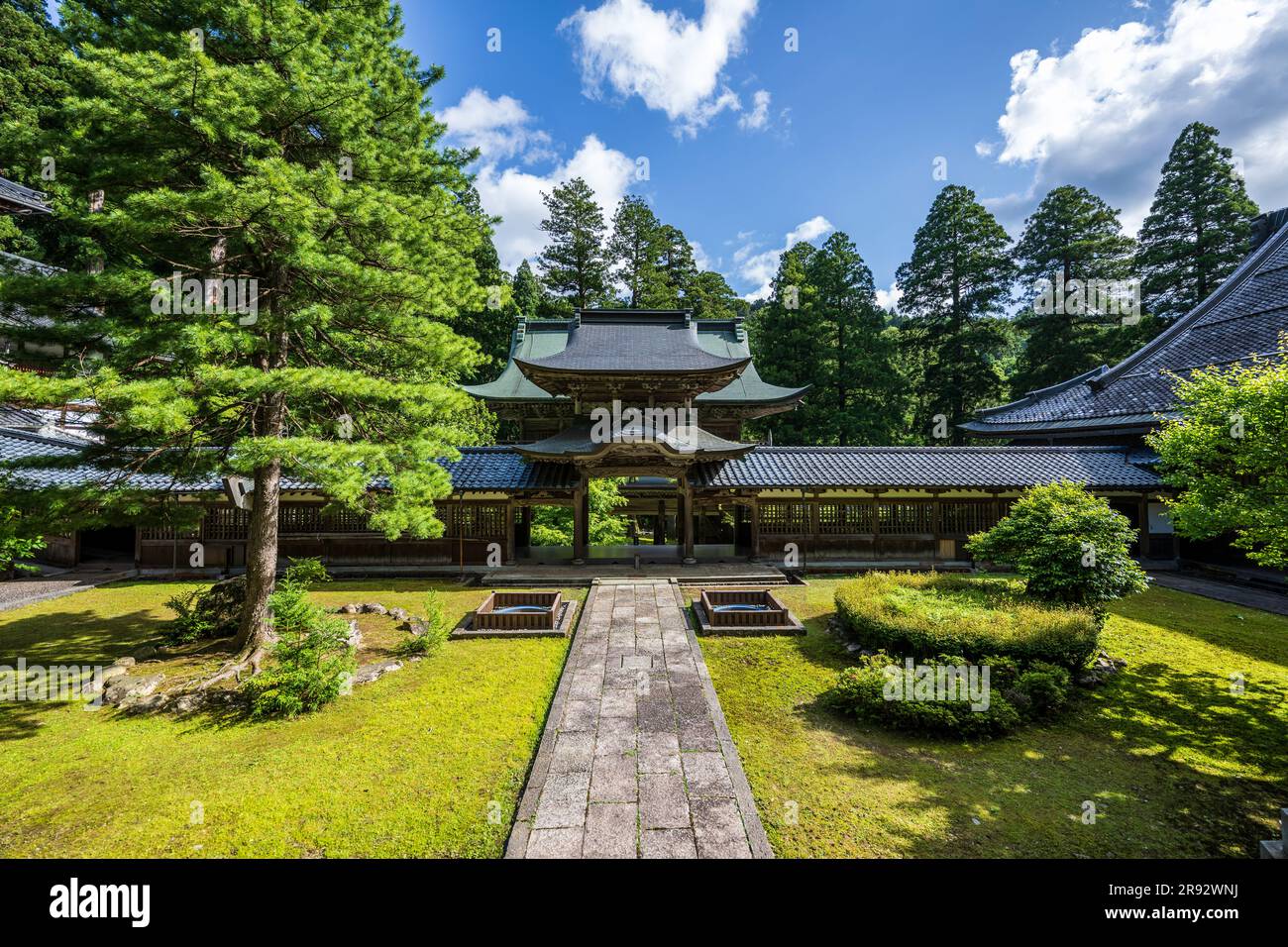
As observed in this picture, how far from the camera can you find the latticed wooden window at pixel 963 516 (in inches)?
672

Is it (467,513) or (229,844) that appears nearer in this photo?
(229,844)

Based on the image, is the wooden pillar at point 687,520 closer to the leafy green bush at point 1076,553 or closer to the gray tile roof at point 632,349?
the gray tile roof at point 632,349

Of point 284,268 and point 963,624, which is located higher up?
point 284,268

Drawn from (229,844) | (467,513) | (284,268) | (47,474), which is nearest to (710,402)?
(467,513)

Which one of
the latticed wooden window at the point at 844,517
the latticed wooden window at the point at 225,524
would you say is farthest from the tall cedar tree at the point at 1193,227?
the latticed wooden window at the point at 225,524

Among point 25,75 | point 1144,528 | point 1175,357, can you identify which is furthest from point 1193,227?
point 25,75

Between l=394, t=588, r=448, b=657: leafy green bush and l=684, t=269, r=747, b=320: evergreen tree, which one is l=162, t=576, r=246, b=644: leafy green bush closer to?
l=394, t=588, r=448, b=657: leafy green bush

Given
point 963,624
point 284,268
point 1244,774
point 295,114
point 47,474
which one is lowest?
point 1244,774

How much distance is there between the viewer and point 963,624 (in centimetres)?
835

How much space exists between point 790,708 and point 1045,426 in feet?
68.0

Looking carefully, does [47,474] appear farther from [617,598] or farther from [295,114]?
[617,598]

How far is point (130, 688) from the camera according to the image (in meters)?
7.39

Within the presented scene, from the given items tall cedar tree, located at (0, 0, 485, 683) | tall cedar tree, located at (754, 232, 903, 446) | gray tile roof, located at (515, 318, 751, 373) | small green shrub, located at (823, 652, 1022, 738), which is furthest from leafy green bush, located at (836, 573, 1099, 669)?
tall cedar tree, located at (754, 232, 903, 446)

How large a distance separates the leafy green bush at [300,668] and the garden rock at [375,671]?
0.23 m
